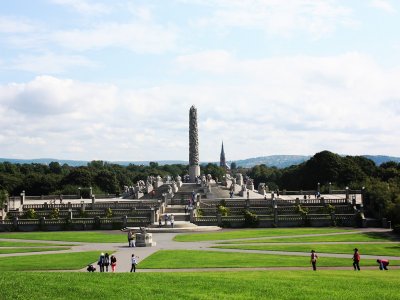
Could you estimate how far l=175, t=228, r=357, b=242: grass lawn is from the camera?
55513mm

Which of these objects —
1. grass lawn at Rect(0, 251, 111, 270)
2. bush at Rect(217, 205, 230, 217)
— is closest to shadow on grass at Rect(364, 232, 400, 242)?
bush at Rect(217, 205, 230, 217)

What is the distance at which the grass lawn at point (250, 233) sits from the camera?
55513 millimetres

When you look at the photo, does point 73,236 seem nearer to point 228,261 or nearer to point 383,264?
point 228,261

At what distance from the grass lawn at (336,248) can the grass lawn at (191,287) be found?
623 inches

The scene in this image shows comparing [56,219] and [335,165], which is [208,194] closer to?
[56,219]

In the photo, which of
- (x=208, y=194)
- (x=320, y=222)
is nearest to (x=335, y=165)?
(x=208, y=194)

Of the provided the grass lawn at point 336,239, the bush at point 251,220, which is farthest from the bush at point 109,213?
the grass lawn at point 336,239

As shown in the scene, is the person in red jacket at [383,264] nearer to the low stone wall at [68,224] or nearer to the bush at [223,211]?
the low stone wall at [68,224]

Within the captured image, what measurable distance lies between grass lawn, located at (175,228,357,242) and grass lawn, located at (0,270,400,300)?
87.8 feet

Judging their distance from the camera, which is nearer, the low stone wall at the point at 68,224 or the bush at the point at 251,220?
the low stone wall at the point at 68,224

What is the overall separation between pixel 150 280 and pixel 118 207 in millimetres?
52593

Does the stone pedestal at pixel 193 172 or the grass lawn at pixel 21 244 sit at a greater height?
the stone pedestal at pixel 193 172

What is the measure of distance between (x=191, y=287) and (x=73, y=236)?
35.8 meters

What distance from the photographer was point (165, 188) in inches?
4082
